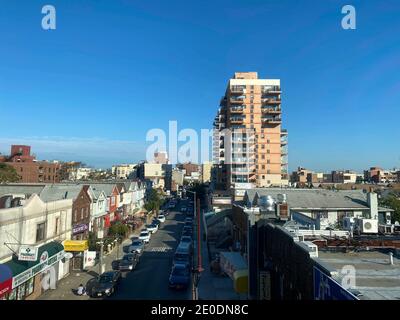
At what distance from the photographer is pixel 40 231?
24.2 m

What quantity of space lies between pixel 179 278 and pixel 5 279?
11.5 meters

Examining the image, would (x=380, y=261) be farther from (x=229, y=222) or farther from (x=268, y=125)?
(x=268, y=125)

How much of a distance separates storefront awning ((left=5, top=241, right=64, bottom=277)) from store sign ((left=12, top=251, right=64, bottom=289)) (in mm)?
184

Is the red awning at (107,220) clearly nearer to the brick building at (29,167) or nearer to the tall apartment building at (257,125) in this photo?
the tall apartment building at (257,125)

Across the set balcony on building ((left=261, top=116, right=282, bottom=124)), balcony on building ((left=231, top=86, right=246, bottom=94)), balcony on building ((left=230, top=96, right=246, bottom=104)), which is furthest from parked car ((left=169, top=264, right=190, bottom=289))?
balcony on building ((left=261, top=116, right=282, bottom=124))

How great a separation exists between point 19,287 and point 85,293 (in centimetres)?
472

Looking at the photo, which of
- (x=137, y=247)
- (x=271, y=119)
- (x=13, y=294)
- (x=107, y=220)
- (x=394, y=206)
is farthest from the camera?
(x=271, y=119)

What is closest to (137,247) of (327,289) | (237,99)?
(327,289)

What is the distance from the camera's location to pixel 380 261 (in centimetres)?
1332

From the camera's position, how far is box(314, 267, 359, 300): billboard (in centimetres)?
851

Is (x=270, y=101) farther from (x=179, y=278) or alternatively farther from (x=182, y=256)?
(x=179, y=278)

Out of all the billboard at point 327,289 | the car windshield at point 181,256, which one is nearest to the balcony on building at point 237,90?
the car windshield at point 181,256

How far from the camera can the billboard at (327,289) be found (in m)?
8.51
